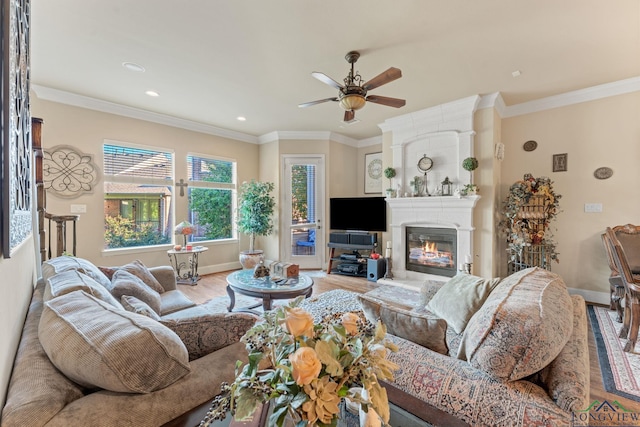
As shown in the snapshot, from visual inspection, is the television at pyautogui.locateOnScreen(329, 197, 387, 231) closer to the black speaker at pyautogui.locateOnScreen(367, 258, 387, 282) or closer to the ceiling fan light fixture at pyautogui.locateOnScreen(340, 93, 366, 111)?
the black speaker at pyautogui.locateOnScreen(367, 258, 387, 282)

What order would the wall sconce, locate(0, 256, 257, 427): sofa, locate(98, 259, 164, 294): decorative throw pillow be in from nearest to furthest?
locate(0, 256, 257, 427): sofa → locate(98, 259, 164, 294): decorative throw pillow → the wall sconce

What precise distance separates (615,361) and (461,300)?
1.66m

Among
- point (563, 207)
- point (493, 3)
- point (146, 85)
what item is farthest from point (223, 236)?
point (563, 207)

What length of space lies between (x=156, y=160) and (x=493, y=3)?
191 inches

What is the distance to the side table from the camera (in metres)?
4.46

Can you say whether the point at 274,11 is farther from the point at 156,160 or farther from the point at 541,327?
the point at 156,160

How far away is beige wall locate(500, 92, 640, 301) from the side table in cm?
531

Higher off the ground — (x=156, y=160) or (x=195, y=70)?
(x=195, y=70)

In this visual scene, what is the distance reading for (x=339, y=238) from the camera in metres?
5.33

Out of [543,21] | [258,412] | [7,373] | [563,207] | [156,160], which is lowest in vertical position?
[258,412]

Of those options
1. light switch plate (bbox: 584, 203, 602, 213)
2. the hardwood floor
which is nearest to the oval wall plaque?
light switch plate (bbox: 584, 203, 602, 213)

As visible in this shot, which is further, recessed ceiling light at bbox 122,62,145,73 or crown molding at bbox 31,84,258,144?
crown molding at bbox 31,84,258,144

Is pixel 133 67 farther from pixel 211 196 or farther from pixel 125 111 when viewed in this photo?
pixel 211 196

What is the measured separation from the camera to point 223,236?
18.1 feet
